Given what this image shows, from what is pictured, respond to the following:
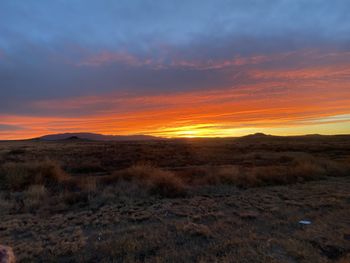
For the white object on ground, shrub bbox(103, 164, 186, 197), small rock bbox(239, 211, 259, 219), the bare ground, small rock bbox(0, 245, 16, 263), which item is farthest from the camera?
shrub bbox(103, 164, 186, 197)

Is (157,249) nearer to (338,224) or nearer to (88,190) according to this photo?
(338,224)

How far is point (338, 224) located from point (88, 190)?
8.87 meters

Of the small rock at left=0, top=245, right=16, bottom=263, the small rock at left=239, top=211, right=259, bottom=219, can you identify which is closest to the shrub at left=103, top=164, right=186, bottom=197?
the small rock at left=239, top=211, right=259, bottom=219

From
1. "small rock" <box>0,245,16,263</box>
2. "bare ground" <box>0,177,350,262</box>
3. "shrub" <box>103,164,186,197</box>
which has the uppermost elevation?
"small rock" <box>0,245,16,263</box>

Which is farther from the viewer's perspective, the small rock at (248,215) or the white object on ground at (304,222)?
the small rock at (248,215)

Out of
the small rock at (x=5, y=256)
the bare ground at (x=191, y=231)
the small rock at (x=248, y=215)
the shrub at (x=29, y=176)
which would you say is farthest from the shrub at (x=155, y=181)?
the small rock at (x=5, y=256)

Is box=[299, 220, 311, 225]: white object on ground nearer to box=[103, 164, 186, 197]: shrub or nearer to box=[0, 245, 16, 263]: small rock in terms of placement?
box=[103, 164, 186, 197]: shrub

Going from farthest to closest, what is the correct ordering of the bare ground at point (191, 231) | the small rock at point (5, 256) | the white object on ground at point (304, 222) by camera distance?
the white object on ground at point (304, 222) < the bare ground at point (191, 231) < the small rock at point (5, 256)

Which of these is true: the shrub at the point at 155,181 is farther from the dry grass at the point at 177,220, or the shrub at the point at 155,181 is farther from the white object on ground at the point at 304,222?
the white object on ground at the point at 304,222

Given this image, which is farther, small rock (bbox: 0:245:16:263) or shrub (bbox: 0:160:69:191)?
shrub (bbox: 0:160:69:191)

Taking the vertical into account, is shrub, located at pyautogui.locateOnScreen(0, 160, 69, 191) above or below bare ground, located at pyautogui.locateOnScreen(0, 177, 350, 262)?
above

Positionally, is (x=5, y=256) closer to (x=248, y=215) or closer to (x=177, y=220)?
(x=177, y=220)

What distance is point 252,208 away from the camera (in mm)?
7410

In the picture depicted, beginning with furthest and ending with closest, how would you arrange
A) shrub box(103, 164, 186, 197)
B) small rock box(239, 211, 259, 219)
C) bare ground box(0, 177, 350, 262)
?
shrub box(103, 164, 186, 197) < small rock box(239, 211, 259, 219) < bare ground box(0, 177, 350, 262)
